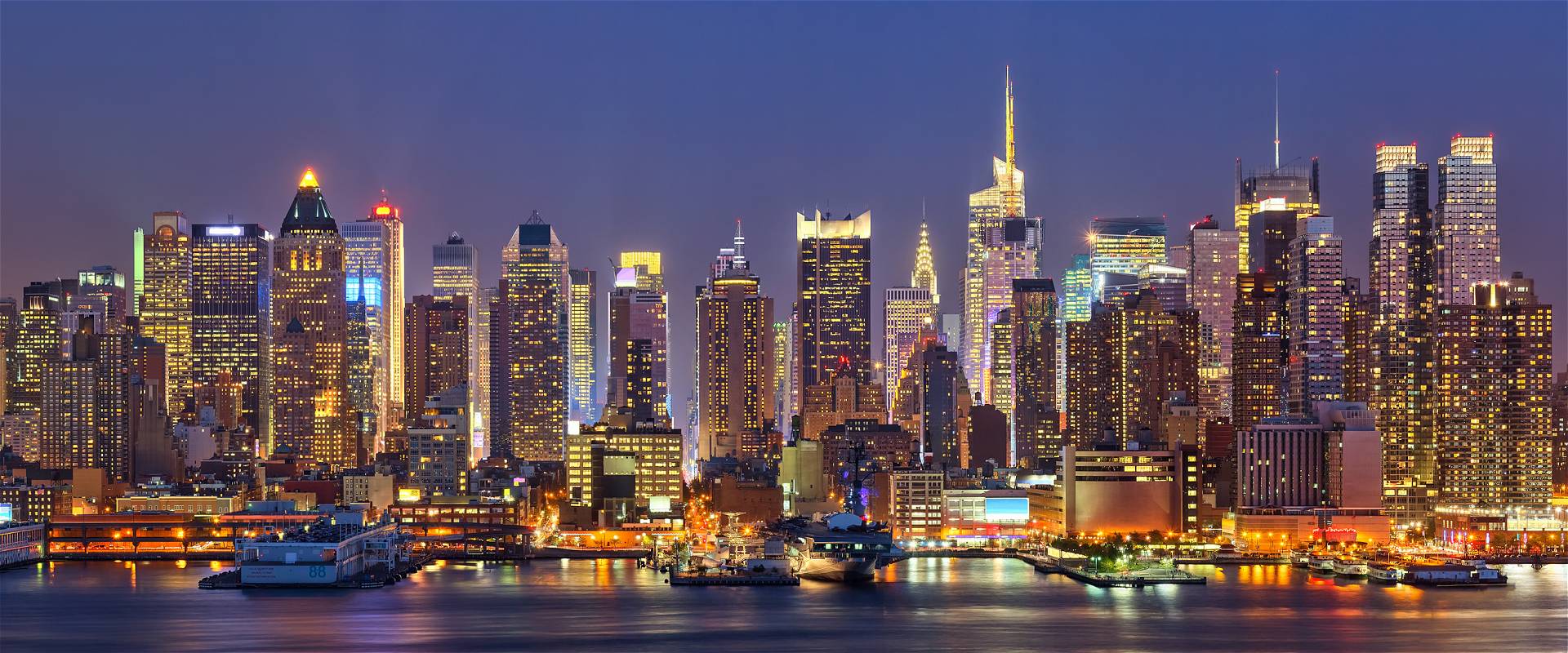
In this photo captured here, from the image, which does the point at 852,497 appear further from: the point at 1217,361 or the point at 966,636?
the point at 966,636

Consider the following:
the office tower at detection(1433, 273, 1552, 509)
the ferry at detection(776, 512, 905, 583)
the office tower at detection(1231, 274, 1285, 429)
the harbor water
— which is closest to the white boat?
the harbor water

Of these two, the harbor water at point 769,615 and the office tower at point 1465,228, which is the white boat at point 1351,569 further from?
the office tower at point 1465,228

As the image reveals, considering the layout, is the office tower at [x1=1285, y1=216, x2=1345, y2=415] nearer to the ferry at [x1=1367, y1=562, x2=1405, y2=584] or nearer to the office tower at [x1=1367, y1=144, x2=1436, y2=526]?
the office tower at [x1=1367, y1=144, x2=1436, y2=526]

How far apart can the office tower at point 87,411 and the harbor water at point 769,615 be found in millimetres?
54862

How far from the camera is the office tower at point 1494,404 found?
419ft

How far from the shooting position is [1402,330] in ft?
463

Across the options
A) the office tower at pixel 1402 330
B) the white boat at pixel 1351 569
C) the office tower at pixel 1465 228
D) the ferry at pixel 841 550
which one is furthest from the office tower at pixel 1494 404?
the ferry at pixel 841 550

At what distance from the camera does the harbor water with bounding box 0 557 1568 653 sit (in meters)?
68.6

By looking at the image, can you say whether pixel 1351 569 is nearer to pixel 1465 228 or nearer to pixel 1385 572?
pixel 1385 572

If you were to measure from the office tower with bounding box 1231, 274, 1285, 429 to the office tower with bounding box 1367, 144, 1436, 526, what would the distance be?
21.1 ft

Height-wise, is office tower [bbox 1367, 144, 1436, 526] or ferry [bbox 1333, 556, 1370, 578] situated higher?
office tower [bbox 1367, 144, 1436, 526]

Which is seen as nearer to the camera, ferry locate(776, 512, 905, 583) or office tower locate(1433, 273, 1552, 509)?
ferry locate(776, 512, 905, 583)

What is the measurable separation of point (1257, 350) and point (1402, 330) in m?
16.4

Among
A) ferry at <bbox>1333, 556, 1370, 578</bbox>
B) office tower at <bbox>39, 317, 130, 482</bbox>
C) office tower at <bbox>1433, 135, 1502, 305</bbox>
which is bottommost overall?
ferry at <bbox>1333, 556, 1370, 578</bbox>
